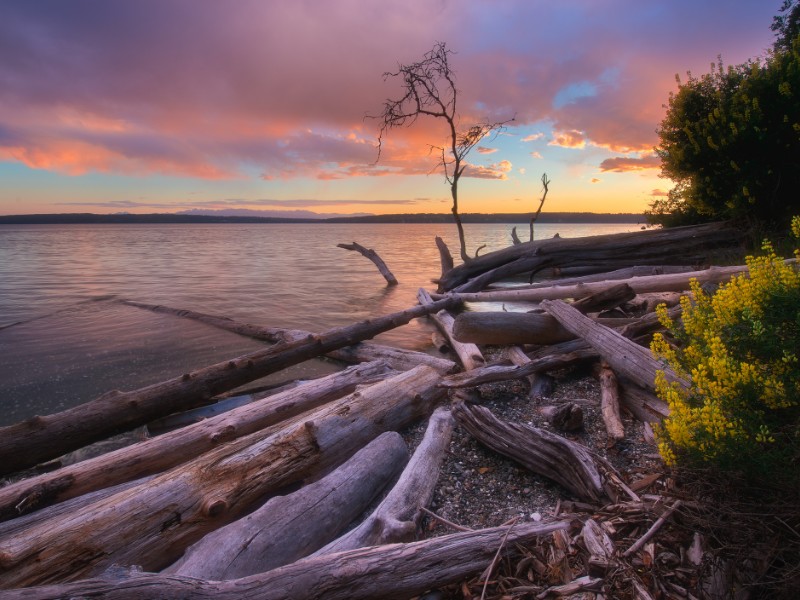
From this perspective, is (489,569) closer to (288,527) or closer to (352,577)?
(352,577)

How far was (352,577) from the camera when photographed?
2383 millimetres

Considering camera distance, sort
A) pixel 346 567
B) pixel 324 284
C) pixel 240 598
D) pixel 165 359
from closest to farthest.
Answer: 1. pixel 240 598
2. pixel 346 567
3. pixel 165 359
4. pixel 324 284

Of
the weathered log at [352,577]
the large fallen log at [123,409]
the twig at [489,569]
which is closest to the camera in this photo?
the weathered log at [352,577]

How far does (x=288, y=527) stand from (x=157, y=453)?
6.47 feet

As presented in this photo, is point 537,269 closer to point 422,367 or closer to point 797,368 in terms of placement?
point 422,367

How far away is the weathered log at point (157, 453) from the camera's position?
3.68m

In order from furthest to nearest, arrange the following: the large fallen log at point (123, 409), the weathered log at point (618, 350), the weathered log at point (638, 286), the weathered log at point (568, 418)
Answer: the weathered log at point (638, 286), the weathered log at point (618, 350), the large fallen log at point (123, 409), the weathered log at point (568, 418)

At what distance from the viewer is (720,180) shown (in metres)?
14.1

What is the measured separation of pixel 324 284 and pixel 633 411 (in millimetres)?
16695

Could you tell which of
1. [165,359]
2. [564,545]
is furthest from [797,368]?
[165,359]

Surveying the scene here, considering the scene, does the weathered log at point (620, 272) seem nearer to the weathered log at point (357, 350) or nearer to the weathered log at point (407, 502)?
the weathered log at point (357, 350)

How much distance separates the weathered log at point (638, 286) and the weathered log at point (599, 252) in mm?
2851

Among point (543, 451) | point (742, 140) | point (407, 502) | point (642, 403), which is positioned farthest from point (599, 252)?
point (407, 502)

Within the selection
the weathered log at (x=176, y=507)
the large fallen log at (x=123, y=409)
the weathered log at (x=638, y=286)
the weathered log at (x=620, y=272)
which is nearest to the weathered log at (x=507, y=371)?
the weathered log at (x=176, y=507)
